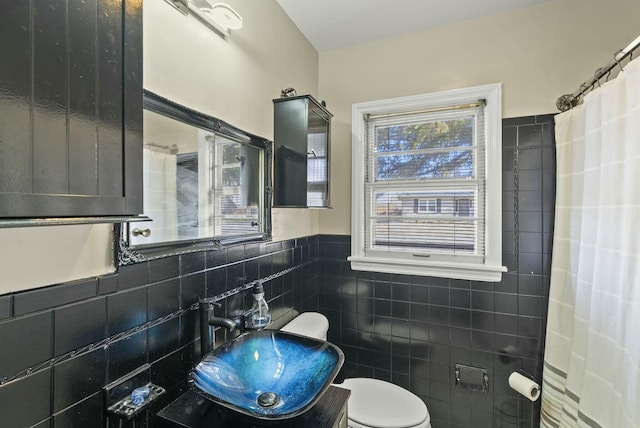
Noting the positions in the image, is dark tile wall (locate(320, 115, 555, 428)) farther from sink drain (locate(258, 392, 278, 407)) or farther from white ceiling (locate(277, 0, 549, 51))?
sink drain (locate(258, 392, 278, 407))

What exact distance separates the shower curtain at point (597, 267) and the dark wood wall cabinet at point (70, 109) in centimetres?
158

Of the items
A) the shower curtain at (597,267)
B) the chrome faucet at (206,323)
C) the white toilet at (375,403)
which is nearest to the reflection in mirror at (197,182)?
the chrome faucet at (206,323)

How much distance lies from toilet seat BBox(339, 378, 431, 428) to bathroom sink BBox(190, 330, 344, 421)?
1.94ft

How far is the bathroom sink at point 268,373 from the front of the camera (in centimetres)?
93

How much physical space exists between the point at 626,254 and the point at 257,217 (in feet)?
5.00

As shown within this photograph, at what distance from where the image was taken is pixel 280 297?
1.73 m

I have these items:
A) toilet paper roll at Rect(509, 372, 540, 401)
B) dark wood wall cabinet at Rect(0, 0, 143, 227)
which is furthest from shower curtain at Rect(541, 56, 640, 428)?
dark wood wall cabinet at Rect(0, 0, 143, 227)

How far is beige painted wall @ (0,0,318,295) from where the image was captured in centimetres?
72

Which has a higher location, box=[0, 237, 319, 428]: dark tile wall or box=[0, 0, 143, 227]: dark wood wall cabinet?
box=[0, 0, 143, 227]: dark wood wall cabinet

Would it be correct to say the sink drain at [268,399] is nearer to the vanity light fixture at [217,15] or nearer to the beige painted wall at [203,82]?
the beige painted wall at [203,82]

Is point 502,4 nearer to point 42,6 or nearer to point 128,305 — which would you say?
point 42,6

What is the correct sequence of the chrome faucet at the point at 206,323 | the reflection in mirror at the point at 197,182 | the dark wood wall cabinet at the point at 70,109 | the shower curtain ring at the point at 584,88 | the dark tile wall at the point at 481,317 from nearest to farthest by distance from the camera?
the dark wood wall cabinet at the point at 70,109, the reflection in mirror at the point at 197,182, the chrome faucet at the point at 206,323, the shower curtain ring at the point at 584,88, the dark tile wall at the point at 481,317

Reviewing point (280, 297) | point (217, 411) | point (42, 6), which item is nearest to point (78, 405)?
point (217, 411)

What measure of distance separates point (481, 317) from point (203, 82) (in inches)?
78.1
